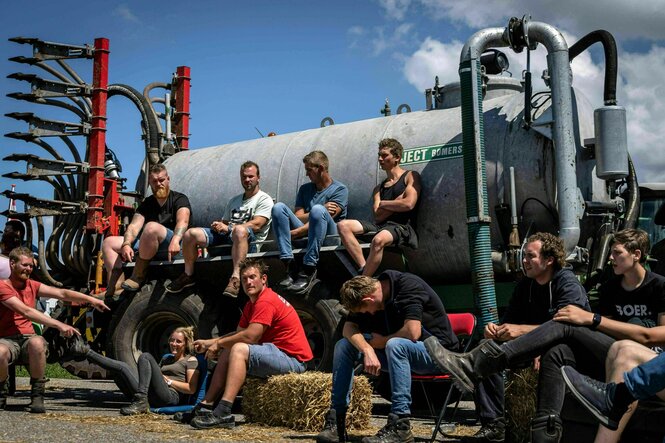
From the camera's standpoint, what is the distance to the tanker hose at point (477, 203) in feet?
29.1

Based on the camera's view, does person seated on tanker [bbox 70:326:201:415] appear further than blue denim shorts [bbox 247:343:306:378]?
Yes

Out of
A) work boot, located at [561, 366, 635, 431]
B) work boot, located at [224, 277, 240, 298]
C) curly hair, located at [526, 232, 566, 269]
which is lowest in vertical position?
work boot, located at [561, 366, 635, 431]

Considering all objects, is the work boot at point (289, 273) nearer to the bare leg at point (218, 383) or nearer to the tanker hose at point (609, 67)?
the bare leg at point (218, 383)

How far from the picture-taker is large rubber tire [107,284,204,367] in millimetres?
10531

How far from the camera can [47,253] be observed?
14586mm

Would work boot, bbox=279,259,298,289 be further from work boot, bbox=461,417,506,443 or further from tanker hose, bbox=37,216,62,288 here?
tanker hose, bbox=37,216,62,288

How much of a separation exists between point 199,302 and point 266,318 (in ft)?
8.85

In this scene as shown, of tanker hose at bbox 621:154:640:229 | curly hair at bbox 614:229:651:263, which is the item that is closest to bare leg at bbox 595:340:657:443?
curly hair at bbox 614:229:651:263

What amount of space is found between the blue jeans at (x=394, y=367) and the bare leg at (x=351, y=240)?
2403 millimetres

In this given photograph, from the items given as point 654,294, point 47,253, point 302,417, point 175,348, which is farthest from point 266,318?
point 47,253

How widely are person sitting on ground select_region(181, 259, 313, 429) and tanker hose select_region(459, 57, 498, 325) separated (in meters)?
1.79

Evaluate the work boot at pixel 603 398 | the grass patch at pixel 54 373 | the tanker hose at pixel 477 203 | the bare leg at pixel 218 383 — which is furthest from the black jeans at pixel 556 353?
the grass patch at pixel 54 373

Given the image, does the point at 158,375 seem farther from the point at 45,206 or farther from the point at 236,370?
the point at 45,206

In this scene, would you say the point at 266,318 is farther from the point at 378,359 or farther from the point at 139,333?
the point at 139,333
